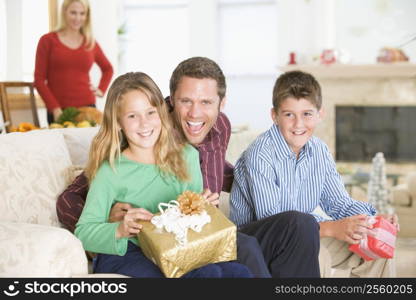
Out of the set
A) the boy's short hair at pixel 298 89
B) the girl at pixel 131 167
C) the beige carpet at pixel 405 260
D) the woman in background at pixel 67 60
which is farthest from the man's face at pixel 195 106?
the woman in background at pixel 67 60

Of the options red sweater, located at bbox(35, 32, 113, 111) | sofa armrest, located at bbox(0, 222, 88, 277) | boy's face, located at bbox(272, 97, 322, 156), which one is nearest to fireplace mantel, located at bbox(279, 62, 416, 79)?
red sweater, located at bbox(35, 32, 113, 111)

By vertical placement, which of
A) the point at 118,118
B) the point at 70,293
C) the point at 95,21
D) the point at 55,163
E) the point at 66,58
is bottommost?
the point at 70,293

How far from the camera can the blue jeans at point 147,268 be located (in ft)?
5.07

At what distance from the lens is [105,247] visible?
1.58 m

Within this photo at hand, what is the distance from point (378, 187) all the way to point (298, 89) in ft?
9.09

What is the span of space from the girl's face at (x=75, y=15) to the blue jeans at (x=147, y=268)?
2.52 metres

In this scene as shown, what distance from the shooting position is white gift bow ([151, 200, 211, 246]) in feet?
4.75

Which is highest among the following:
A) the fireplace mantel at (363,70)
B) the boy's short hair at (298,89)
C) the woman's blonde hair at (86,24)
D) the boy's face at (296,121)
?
the woman's blonde hair at (86,24)

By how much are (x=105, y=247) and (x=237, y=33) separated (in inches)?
256

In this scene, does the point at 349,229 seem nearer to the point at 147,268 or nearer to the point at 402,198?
the point at 147,268

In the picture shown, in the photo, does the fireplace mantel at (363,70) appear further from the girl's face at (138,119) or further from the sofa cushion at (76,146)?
the girl's face at (138,119)

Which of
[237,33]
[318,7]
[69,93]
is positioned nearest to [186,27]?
[237,33]

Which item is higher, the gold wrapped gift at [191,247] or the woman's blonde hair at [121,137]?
the woman's blonde hair at [121,137]

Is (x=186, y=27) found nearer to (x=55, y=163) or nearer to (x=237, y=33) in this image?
(x=237, y=33)
